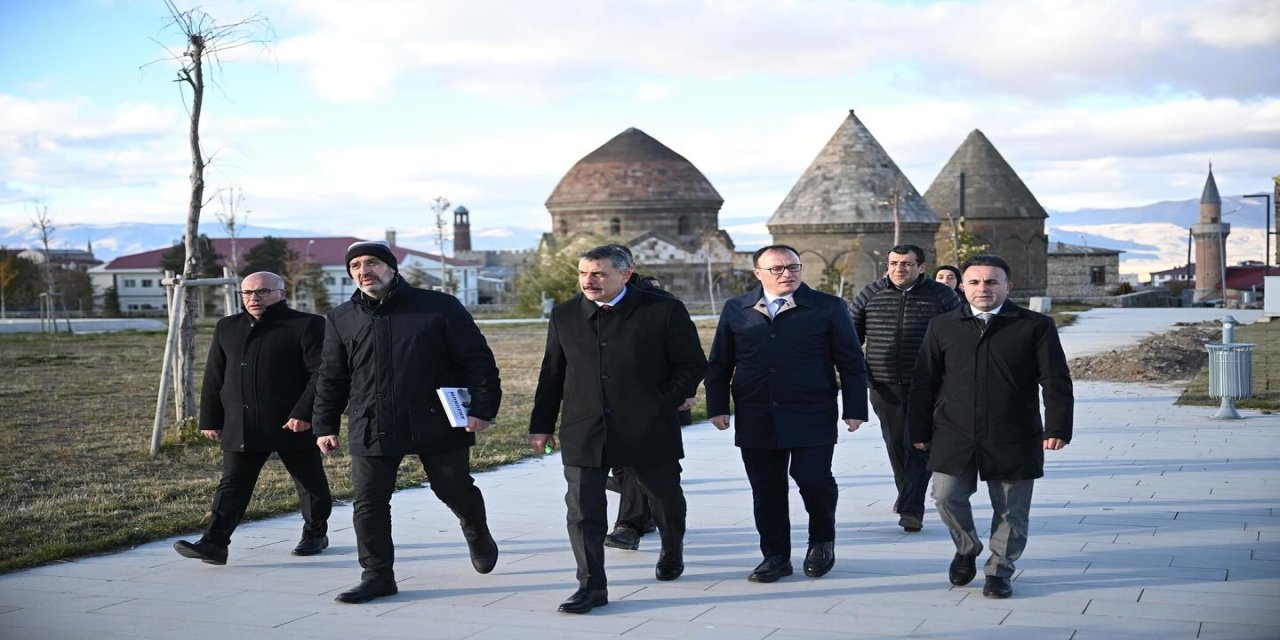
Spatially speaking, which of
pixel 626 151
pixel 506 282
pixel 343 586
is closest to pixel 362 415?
pixel 343 586

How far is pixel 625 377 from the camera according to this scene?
6625mm

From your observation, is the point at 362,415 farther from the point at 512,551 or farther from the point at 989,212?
the point at 989,212

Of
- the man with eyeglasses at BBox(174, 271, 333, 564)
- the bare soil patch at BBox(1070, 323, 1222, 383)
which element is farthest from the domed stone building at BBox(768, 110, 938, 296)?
the man with eyeglasses at BBox(174, 271, 333, 564)

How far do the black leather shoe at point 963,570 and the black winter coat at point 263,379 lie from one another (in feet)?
11.4

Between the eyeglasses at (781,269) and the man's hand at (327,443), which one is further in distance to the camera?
the eyeglasses at (781,269)

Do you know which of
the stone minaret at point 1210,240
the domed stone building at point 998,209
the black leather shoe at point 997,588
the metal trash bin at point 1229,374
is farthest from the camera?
the stone minaret at point 1210,240

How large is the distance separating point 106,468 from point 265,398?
4.76 m

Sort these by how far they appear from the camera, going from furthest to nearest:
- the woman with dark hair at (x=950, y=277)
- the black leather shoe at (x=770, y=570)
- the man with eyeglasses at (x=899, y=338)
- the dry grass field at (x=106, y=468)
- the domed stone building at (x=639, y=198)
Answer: the domed stone building at (x=639, y=198)
the woman with dark hair at (x=950, y=277)
the dry grass field at (x=106, y=468)
the man with eyeglasses at (x=899, y=338)
the black leather shoe at (x=770, y=570)

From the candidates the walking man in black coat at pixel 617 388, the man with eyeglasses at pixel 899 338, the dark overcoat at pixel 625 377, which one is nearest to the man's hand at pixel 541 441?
the walking man in black coat at pixel 617 388

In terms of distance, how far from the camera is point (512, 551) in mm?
7676

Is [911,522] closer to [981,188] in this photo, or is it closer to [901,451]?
[901,451]

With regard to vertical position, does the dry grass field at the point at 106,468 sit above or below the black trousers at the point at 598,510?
below

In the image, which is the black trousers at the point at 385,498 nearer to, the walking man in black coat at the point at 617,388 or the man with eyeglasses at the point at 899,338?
the walking man in black coat at the point at 617,388

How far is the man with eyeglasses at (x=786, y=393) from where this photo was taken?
693 centimetres
